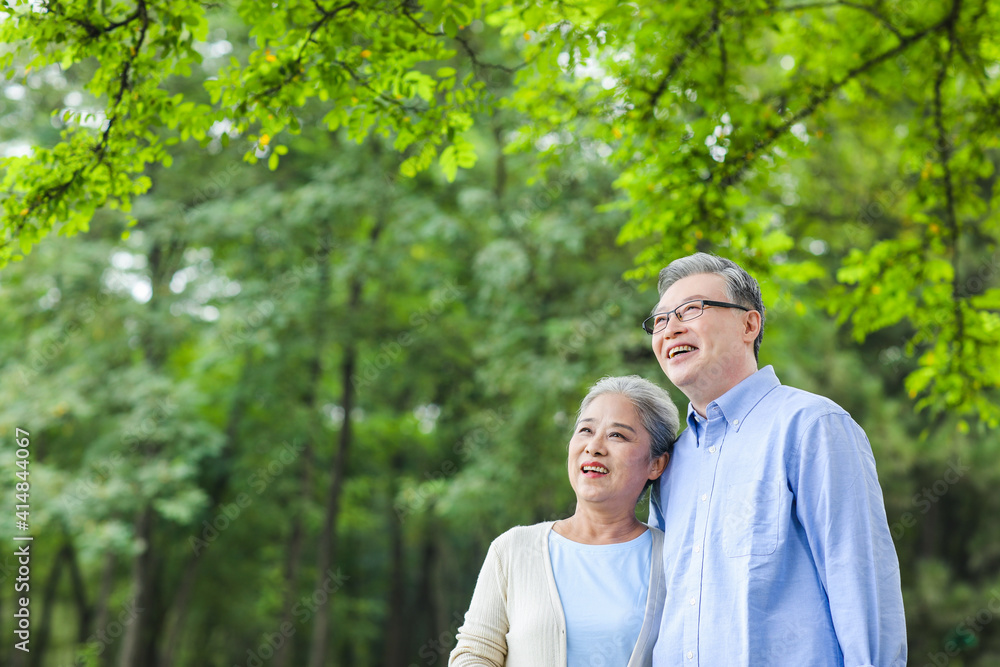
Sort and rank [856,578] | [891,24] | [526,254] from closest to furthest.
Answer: [856,578], [891,24], [526,254]

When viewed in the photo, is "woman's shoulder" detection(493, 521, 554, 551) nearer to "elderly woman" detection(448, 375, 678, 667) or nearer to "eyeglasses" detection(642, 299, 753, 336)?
"elderly woman" detection(448, 375, 678, 667)

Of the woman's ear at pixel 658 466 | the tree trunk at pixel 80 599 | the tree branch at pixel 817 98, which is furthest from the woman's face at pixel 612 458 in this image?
the tree trunk at pixel 80 599

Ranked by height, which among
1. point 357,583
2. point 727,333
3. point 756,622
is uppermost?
point 357,583

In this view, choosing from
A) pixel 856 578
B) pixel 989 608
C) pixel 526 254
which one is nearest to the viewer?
pixel 856 578

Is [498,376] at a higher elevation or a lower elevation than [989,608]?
higher

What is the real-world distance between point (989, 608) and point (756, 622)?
446 inches

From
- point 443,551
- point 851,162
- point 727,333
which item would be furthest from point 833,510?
point 443,551

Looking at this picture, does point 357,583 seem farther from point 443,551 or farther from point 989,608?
point 989,608

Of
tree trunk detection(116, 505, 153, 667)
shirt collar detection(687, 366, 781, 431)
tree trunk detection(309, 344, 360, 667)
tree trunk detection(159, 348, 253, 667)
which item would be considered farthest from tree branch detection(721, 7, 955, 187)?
tree trunk detection(159, 348, 253, 667)

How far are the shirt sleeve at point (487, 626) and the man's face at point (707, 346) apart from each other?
2.57 ft

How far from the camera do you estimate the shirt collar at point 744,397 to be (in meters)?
2.16

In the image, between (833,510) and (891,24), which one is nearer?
(833,510)

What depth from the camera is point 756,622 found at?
191 cm

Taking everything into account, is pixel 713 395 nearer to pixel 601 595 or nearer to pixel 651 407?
pixel 651 407
